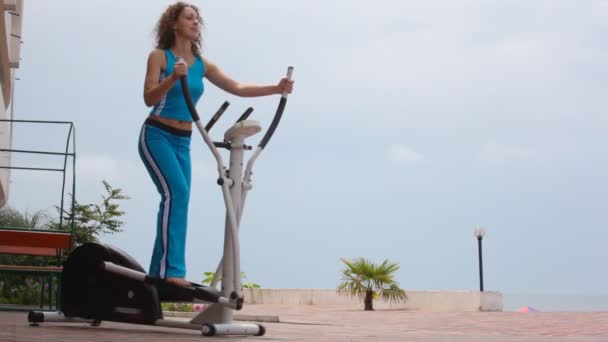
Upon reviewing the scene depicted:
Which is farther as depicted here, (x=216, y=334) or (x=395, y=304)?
(x=395, y=304)

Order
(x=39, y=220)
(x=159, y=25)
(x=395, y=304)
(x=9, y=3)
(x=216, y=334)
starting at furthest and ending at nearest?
(x=395, y=304), (x=39, y=220), (x=9, y=3), (x=159, y=25), (x=216, y=334)

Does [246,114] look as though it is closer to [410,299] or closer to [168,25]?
[168,25]

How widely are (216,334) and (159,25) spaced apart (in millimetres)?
1676

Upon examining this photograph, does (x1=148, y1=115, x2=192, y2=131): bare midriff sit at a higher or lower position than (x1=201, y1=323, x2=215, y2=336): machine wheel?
higher

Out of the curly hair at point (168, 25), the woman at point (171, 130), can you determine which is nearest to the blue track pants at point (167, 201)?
the woman at point (171, 130)

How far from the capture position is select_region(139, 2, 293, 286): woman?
167 inches

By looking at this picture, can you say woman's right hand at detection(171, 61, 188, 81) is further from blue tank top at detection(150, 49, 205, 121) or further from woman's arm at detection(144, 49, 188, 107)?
blue tank top at detection(150, 49, 205, 121)

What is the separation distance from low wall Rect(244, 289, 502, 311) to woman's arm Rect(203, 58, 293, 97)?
1069 cm

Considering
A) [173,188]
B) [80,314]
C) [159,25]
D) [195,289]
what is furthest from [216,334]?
[159,25]

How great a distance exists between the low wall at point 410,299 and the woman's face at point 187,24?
1103 cm

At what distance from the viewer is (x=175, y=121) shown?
4.36 m

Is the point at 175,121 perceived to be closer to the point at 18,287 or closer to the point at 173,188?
the point at 173,188

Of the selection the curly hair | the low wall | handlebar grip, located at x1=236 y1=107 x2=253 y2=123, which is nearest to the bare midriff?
handlebar grip, located at x1=236 y1=107 x2=253 y2=123

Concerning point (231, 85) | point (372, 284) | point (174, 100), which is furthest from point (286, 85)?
point (372, 284)
